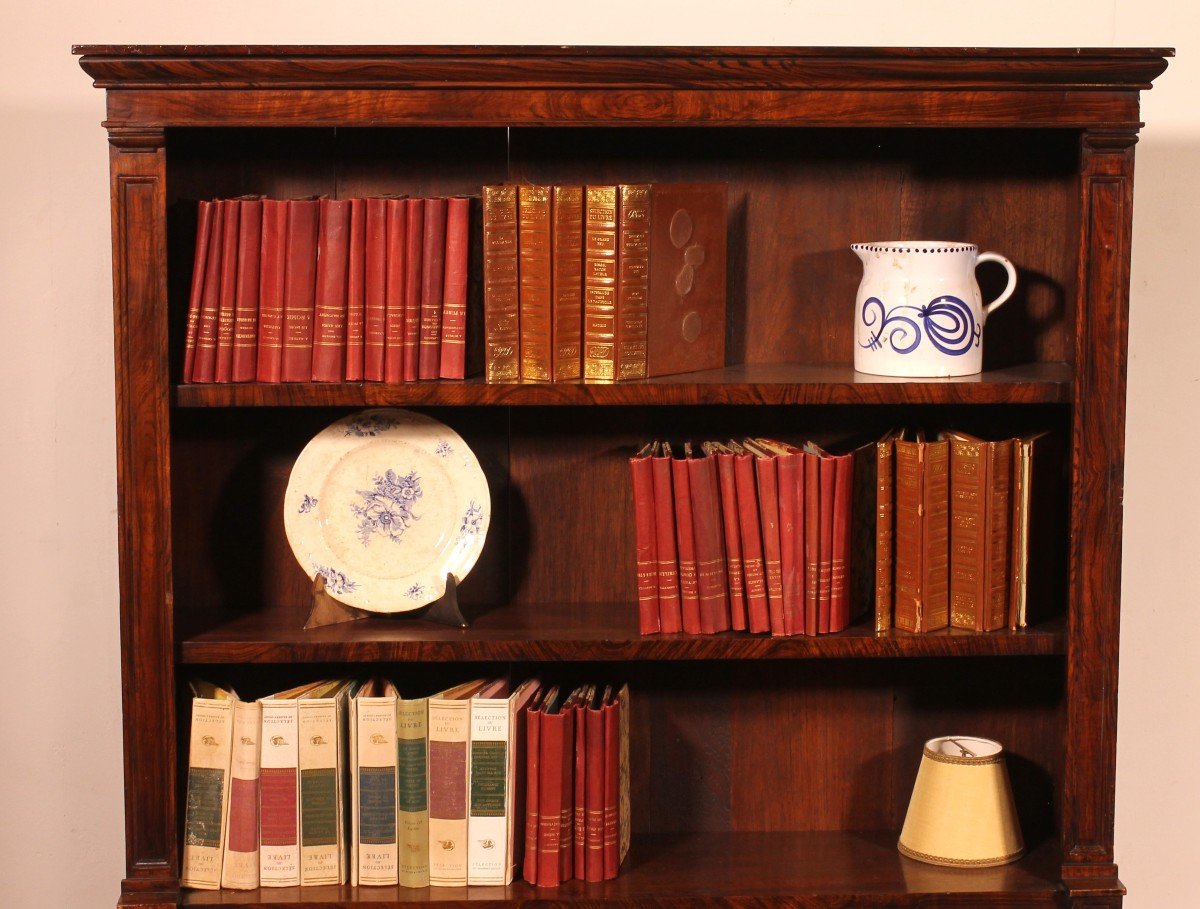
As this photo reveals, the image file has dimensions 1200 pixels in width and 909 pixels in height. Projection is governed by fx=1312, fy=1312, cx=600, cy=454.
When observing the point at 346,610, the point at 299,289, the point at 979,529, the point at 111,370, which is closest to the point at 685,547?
the point at 979,529

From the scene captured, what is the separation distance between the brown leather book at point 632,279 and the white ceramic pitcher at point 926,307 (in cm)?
31

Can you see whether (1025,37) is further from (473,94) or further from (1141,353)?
(473,94)

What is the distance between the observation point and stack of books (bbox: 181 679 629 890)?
5.72 ft

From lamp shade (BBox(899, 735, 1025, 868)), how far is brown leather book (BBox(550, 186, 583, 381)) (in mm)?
756

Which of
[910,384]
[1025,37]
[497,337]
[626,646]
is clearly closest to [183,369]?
[497,337]

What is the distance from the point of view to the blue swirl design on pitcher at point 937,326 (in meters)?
1.72

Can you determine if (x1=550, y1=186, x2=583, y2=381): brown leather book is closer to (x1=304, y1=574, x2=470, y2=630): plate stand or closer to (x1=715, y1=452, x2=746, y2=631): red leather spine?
(x1=715, y1=452, x2=746, y2=631): red leather spine

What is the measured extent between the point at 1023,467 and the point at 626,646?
1.90 ft

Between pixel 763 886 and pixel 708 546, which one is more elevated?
pixel 708 546

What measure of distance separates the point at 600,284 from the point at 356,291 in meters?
0.32

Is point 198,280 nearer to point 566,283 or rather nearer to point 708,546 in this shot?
point 566,283

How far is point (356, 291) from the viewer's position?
1711mm

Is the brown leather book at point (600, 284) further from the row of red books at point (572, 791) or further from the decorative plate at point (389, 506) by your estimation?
the row of red books at point (572, 791)

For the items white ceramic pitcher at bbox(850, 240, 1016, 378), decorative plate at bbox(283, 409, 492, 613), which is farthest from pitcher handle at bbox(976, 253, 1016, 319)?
decorative plate at bbox(283, 409, 492, 613)
